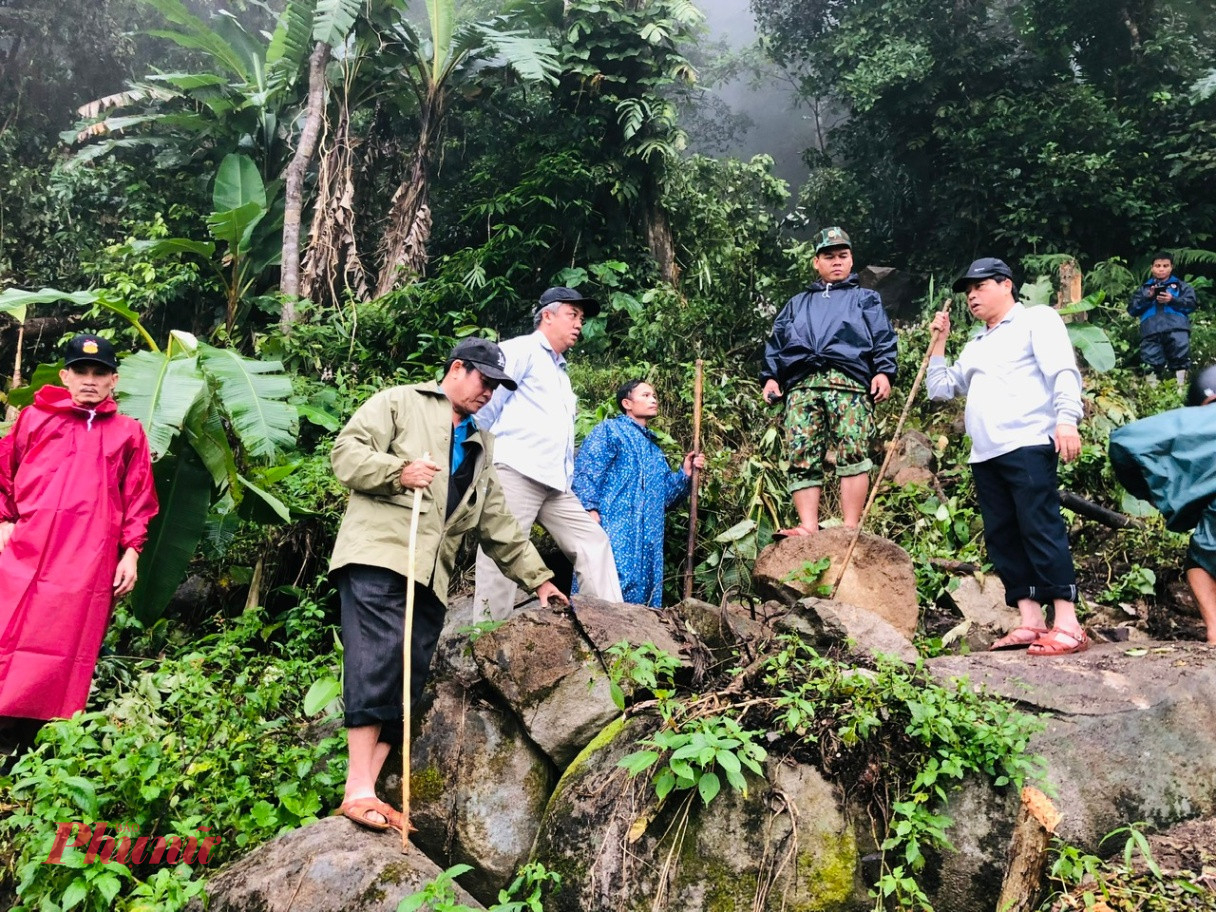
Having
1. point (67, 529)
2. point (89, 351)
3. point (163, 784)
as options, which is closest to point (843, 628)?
point (163, 784)

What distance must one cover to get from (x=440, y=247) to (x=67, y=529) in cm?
861

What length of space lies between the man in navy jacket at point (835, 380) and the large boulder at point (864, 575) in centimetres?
13

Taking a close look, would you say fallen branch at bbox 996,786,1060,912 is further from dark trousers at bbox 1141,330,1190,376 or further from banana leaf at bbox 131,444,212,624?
dark trousers at bbox 1141,330,1190,376

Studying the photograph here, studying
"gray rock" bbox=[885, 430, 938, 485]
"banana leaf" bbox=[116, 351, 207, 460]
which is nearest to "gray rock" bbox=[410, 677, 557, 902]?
"banana leaf" bbox=[116, 351, 207, 460]

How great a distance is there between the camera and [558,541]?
4.83 m

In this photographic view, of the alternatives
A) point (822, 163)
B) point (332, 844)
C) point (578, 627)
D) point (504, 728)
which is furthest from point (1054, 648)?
point (822, 163)

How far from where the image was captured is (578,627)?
12.7ft

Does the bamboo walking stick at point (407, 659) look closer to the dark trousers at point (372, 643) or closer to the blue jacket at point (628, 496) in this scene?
the dark trousers at point (372, 643)

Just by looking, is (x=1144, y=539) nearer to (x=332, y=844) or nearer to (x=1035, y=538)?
(x=1035, y=538)

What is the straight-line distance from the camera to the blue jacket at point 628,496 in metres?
5.03

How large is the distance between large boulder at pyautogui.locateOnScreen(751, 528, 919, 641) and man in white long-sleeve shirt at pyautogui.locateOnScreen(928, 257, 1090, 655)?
0.67m

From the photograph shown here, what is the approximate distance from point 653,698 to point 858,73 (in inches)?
517

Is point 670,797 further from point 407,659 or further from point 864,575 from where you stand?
point 864,575

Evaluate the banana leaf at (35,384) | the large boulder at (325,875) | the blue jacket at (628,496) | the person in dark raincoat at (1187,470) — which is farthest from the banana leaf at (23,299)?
the person in dark raincoat at (1187,470)
